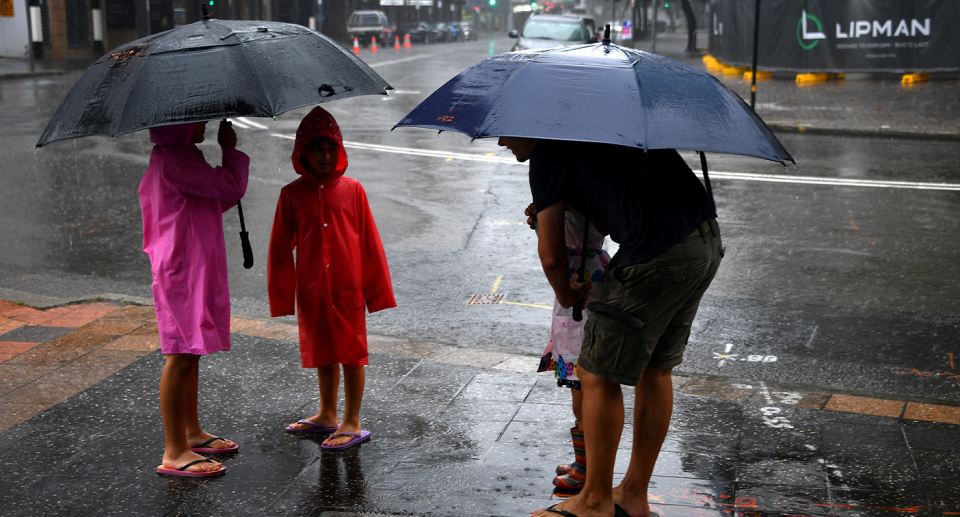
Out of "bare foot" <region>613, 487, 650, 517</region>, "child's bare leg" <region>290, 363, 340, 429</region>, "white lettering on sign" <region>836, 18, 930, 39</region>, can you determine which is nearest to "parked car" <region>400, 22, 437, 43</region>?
"white lettering on sign" <region>836, 18, 930, 39</region>

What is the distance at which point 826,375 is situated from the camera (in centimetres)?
505

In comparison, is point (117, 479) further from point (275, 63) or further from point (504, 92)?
point (504, 92)

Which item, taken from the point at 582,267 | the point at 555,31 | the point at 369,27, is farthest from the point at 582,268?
the point at 369,27

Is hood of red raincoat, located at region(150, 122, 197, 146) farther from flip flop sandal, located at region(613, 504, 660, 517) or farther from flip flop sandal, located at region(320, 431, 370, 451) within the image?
flip flop sandal, located at region(613, 504, 660, 517)

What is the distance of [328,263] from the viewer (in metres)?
3.86

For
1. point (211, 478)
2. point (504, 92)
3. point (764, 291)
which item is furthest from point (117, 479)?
point (764, 291)

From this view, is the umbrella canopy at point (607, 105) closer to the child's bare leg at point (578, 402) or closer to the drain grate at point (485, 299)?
the child's bare leg at point (578, 402)

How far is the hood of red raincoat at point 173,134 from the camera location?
360cm

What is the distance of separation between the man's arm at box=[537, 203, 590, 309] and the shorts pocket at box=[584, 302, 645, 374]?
155 mm

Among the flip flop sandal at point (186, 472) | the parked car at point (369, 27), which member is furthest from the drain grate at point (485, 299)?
the parked car at point (369, 27)

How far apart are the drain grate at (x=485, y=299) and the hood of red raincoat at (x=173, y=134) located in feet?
10.4

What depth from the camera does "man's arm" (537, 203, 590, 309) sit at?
3.01 m

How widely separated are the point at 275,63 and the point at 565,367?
66.4 inches

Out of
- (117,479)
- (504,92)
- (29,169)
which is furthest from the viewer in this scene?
(29,169)
